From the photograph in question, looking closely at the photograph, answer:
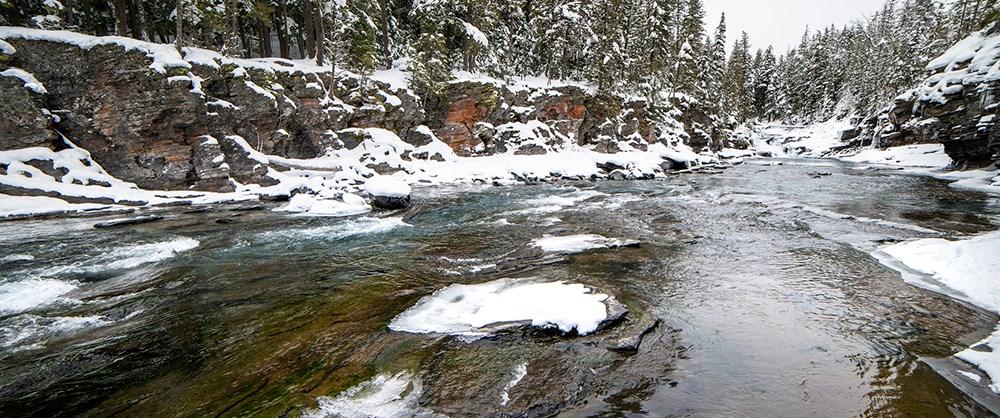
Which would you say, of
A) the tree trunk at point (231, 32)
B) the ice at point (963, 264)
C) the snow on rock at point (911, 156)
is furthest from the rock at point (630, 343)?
the snow on rock at point (911, 156)

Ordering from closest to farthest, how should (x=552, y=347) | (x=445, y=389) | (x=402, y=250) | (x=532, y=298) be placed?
1. (x=445, y=389)
2. (x=552, y=347)
3. (x=532, y=298)
4. (x=402, y=250)

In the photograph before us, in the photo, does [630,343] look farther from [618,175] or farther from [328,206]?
[618,175]

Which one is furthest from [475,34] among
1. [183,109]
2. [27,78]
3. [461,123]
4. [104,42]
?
[27,78]

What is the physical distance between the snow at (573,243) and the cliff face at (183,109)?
16.2 meters

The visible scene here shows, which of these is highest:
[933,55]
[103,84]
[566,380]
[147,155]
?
[933,55]

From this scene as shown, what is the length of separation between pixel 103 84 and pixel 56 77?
1359 millimetres

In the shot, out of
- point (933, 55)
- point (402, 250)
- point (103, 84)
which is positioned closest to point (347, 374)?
point (402, 250)

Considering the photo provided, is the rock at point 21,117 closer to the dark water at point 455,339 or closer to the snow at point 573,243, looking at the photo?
the dark water at point 455,339

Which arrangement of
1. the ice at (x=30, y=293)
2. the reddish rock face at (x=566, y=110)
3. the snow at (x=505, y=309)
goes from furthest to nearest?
the reddish rock face at (x=566, y=110) → the ice at (x=30, y=293) → the snow at (x=505, y=309)

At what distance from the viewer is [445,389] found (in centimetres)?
378

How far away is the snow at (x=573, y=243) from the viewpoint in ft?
28.4

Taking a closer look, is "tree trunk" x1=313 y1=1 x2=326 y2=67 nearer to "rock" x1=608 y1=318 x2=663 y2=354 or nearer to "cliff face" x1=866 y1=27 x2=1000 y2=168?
"rock" x1=608 y1=318 x2=663 y2=354

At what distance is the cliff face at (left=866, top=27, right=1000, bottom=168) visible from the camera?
18.1 metres

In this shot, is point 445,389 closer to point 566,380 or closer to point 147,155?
point 566,380
